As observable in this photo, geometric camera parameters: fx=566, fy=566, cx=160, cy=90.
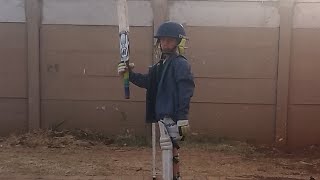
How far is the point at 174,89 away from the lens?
556 cm

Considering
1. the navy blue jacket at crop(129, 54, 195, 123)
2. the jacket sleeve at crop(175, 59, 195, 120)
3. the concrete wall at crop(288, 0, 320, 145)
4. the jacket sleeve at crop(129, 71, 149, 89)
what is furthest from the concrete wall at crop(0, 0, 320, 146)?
the jacket sleeve at crop(175, 59, 195, 120)

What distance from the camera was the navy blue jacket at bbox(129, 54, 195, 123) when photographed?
543cm

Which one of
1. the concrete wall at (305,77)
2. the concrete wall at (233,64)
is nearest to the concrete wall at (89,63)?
the concrete wall at (233,64)

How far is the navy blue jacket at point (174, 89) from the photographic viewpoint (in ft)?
17.8

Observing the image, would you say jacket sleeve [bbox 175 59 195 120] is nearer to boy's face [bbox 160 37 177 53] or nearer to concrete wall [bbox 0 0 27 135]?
boy's face [bbox 160 37 177 53]

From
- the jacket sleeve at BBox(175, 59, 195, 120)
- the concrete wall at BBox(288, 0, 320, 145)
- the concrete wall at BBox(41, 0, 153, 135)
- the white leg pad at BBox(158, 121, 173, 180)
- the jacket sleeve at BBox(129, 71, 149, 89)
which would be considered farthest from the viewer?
the concrete wall at BBox(41, 0, 153, 135)

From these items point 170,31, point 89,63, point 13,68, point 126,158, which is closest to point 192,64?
point 89,63

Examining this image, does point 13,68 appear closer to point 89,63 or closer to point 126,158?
point 89,63

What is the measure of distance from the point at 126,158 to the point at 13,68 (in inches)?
107

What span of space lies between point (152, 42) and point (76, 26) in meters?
1.31

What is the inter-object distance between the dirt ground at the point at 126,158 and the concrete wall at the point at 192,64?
387mm

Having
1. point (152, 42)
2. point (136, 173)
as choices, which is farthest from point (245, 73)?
point (136, 173)

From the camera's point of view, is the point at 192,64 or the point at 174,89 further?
the point at 192,64

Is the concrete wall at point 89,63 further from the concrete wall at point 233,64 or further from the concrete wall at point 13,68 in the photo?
the concrete wall at point 233,64
